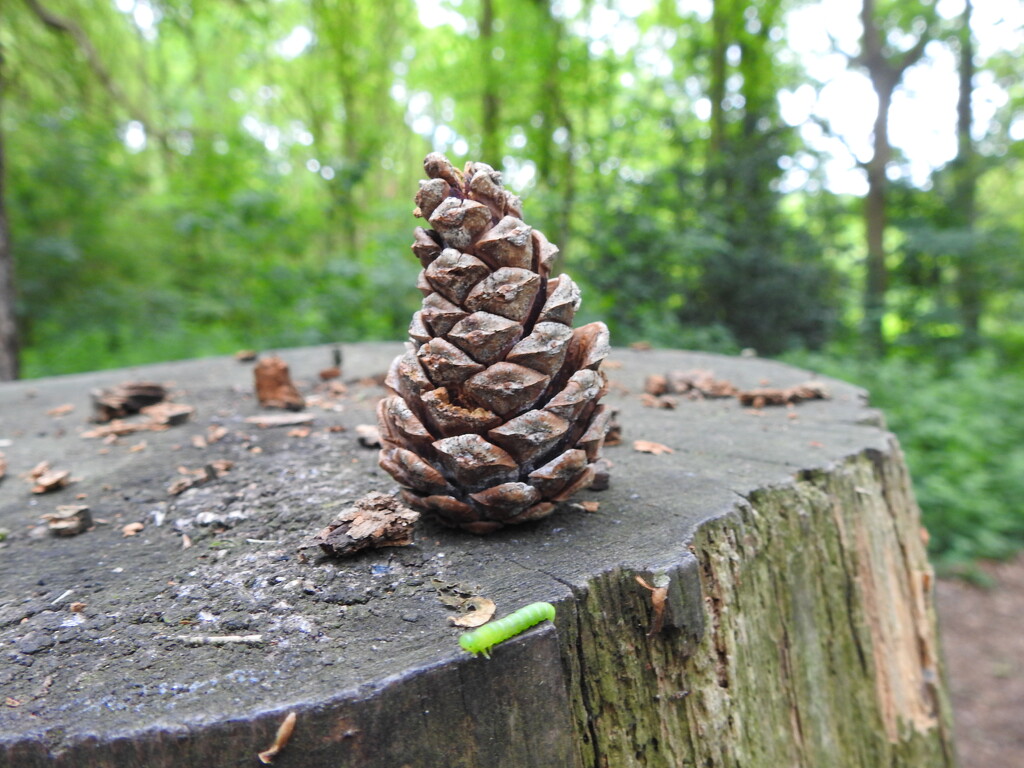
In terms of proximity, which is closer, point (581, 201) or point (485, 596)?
point (485, 596)

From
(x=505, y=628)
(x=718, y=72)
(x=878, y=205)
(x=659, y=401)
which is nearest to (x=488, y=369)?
(x=505, y=628)

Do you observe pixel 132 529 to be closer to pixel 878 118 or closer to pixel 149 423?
pixel 149 423

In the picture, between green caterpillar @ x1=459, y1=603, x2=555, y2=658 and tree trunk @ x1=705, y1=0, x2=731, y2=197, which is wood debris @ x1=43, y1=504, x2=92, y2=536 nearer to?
green caterpillar @ x1=459, y1=603, x2=555, y2=658

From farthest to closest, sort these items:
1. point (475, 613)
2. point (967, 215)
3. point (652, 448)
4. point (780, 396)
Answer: point (967, 215) → point (780, 396) → point (652, 448) → point (475, 613)

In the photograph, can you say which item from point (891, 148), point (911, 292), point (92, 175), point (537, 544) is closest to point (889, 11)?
point (891, 148)

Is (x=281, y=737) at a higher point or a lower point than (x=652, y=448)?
lower

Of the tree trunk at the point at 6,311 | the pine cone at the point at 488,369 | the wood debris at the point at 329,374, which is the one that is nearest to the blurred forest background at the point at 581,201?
the tree trunk at the point at 6,311
